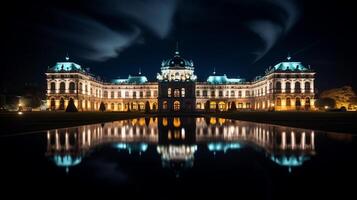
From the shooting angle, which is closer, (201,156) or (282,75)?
(201,156)

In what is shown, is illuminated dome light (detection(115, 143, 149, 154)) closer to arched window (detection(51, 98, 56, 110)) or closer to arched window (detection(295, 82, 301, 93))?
arched window (detection(51, 98, 56, 110))

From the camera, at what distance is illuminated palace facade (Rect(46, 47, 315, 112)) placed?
84750 mm

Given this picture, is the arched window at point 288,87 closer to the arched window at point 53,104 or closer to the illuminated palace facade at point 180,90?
the illuminated palace facade at point 180,90

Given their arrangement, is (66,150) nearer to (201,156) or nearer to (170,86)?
(201,156)

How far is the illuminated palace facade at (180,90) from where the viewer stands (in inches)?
Result: 3337

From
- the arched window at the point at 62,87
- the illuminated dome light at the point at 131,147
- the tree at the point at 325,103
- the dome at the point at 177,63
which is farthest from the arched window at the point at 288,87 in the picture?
the illuminated dome light at the point at 131,147

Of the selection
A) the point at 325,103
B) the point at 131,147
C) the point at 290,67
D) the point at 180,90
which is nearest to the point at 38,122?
the point at 131,147

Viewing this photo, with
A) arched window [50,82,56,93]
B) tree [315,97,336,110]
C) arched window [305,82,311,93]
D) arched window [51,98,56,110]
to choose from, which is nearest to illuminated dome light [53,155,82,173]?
arched window [51,98,56,110]

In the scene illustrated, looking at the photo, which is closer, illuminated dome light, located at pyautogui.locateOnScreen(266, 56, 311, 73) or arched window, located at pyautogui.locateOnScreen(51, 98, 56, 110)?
arched window, located at pyautogui.locateOnScreen(51, 98, 56, 110)

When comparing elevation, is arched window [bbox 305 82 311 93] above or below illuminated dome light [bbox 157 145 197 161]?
above

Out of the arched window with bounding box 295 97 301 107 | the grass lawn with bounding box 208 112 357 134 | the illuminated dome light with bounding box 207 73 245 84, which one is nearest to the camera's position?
the grass lawn with bounding box 208 112 357 134

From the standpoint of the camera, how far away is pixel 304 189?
6645 millimetres

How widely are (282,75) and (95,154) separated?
81943mm

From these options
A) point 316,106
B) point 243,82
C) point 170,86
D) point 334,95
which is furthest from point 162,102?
point 334,95
